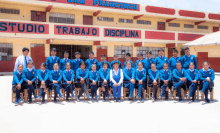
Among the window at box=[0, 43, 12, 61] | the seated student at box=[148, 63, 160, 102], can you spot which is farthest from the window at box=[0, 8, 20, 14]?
the seated student at box=[148, 63, 160, 102]

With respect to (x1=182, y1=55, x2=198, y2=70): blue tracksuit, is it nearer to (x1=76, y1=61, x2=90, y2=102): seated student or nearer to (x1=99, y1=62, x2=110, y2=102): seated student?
(x1=99, y1=62, x2=110, y2=102): seated student

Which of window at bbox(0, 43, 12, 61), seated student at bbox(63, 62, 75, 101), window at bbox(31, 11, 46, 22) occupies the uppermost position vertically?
window at bbox(31, 11, 46, 22)

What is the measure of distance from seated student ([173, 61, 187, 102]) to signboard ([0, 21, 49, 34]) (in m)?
12.4

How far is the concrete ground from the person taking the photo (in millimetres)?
3887

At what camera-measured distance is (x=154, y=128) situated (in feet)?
12.9

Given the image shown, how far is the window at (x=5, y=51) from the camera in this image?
16.6 metres

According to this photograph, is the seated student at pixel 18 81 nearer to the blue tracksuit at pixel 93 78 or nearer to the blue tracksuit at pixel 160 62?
the blue tracksuit at pixel 93 78

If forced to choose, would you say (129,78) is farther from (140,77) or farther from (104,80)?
(104,80)

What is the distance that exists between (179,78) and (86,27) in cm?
1240

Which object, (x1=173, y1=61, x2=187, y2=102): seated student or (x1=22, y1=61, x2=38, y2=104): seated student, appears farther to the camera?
(x1=173, y1=61, x2=187, y2=102): seated student

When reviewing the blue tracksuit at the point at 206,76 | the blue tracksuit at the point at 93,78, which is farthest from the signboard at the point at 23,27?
the blue tracksuit at the point at 206,76

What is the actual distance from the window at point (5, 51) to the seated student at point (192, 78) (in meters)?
15.2

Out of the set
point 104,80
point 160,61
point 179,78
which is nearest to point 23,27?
point 104,80

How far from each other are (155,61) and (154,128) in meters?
4.02
